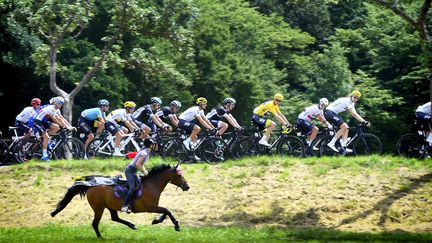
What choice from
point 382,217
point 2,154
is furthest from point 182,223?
point 2,154

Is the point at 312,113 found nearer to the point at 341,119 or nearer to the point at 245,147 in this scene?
the point at 341,119

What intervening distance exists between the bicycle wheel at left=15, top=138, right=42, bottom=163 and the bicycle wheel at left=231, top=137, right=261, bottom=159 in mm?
6534

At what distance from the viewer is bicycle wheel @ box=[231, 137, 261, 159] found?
29.1 metres

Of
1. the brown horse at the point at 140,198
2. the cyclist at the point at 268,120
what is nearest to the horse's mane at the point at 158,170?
the brown horse at the point at 140,198

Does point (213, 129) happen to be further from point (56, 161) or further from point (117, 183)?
point (117, 183)

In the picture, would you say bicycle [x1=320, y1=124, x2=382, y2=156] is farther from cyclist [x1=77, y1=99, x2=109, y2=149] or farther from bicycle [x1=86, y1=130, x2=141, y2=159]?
cyclist [x1=77, y1=99, x2=109, y2=149]

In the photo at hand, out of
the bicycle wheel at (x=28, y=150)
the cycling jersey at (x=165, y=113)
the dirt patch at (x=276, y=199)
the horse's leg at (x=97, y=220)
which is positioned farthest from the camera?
the cycling jersey at (x=165, y=113)

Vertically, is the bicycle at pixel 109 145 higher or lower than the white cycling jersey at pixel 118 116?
lower

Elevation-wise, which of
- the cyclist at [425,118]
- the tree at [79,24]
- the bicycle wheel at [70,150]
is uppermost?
the tree at [79,24]

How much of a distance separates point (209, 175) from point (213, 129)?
2.56 meters

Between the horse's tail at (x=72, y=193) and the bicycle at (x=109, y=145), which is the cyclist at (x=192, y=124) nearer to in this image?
the bicycle at (x=109, y=145)

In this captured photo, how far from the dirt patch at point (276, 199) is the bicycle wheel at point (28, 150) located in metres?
2.32

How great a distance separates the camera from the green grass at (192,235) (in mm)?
20688

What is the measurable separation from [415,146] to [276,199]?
5.35 meters
